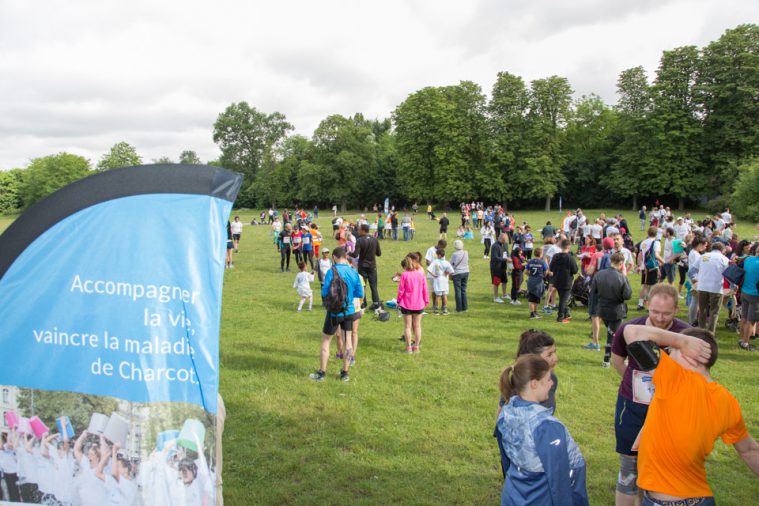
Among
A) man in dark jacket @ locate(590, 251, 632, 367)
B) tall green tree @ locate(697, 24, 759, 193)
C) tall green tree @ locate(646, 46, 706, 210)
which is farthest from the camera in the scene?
tall green tree @ locate(646, 46, 706, 210)

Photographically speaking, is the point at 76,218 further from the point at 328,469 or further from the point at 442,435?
the point at 442,435

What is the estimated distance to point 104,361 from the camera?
207 cm

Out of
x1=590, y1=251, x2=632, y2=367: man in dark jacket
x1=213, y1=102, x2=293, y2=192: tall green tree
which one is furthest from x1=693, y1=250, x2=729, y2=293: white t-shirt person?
x1=213, y1=102, x2=293, y2=192: tall green tree

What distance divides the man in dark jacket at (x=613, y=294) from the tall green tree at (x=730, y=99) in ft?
144

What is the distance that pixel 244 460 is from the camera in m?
5.66

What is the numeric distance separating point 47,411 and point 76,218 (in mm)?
796

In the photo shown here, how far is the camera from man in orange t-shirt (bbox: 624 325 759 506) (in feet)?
8.87

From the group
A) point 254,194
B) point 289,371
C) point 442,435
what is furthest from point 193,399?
point 254,194

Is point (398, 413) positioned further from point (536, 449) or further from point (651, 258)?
point (651, 258)

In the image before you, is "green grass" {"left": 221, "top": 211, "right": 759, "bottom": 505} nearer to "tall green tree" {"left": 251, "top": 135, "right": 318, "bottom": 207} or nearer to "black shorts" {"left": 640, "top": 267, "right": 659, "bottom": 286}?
"black shorts" {"left": 640, "top": 267, "right": 659, "bottom": 286}

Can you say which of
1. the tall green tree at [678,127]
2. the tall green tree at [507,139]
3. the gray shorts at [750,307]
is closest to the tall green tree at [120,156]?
the tall green tree at [507,139]

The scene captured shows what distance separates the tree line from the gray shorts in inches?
1293

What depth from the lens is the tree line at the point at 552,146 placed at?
46.7m

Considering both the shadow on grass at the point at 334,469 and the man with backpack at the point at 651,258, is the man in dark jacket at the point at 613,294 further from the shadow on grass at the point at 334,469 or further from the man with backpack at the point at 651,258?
the man with backpack at the point at 651,258
